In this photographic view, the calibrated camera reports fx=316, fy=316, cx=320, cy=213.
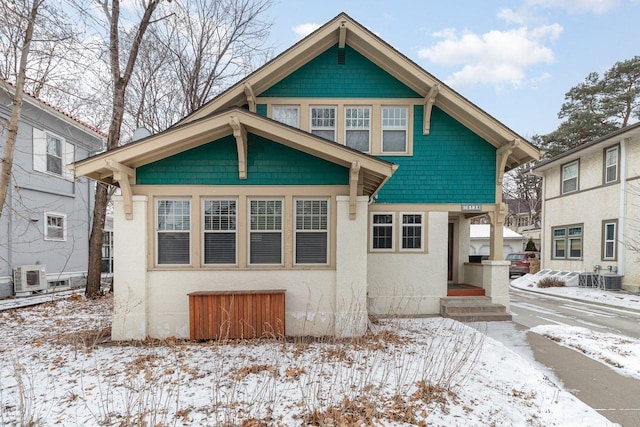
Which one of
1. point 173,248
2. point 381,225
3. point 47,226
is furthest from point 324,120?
point 47,226

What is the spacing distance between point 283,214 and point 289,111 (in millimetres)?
3739

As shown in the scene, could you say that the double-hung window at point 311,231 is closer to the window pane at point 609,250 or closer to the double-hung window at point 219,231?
the double-hung window at point 219,231

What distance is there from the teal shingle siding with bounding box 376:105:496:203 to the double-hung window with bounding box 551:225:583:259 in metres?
11.1

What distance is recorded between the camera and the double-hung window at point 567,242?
15844 millimetres

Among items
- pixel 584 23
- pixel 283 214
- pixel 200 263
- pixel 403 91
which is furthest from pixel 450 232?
pixel 584 23

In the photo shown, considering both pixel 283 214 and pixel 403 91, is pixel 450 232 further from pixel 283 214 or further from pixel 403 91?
pixel 283 214

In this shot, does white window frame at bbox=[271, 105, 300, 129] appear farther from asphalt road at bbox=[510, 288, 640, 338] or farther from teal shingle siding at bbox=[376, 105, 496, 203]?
asphalt road at bbox=[510, 288, 640, 338]

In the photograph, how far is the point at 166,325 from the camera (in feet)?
20.0

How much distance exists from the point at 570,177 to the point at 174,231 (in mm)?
19115

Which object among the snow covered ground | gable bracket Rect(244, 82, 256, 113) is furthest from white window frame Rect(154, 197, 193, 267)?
gable bracket Rect(244, 82, 256, 113)

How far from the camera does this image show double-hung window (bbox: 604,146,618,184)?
45.2 ft

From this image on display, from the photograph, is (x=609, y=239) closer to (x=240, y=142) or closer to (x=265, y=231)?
(x=265, y=231)

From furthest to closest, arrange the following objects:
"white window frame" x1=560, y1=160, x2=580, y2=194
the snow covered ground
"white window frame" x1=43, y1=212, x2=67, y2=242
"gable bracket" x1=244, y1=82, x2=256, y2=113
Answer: "white window frame" x1=560, y1=160, x2=580, y2=194 < "white window frame" x1=43, y1=212, x2=67, y2=242 < "gable bracket" x1=244, y1=82, x2=256, y2=113 < the snow covered ground

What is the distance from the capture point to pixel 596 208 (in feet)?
48.3
